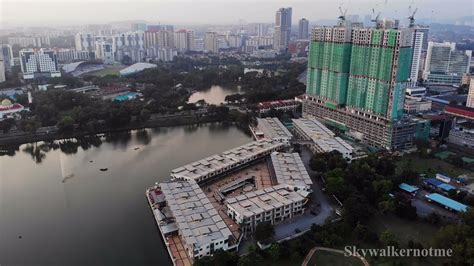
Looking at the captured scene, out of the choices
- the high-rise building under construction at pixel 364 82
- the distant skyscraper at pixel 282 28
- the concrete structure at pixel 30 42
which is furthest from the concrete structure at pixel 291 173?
the distant skyscraper at pixel 282 28

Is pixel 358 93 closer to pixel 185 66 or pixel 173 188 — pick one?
pixel 173 188

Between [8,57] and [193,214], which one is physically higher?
[8,57]

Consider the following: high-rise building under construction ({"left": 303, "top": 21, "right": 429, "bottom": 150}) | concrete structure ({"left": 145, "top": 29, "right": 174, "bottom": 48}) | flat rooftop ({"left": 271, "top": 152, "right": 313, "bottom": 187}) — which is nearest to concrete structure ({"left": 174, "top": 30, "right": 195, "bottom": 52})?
concrete structure ({"left": 145, "top": 29, "right": 174, "bottom": 48})

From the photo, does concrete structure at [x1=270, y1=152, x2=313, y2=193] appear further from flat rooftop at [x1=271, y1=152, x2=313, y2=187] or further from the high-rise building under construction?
the high-rise building under construction

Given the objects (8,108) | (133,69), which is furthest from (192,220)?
Answer: (133,69)

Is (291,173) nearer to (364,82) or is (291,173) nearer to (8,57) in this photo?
(364,82)

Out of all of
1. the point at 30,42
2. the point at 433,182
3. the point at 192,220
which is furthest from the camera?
the point at 30,42

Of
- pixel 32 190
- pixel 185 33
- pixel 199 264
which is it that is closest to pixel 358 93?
pixel 199 264
